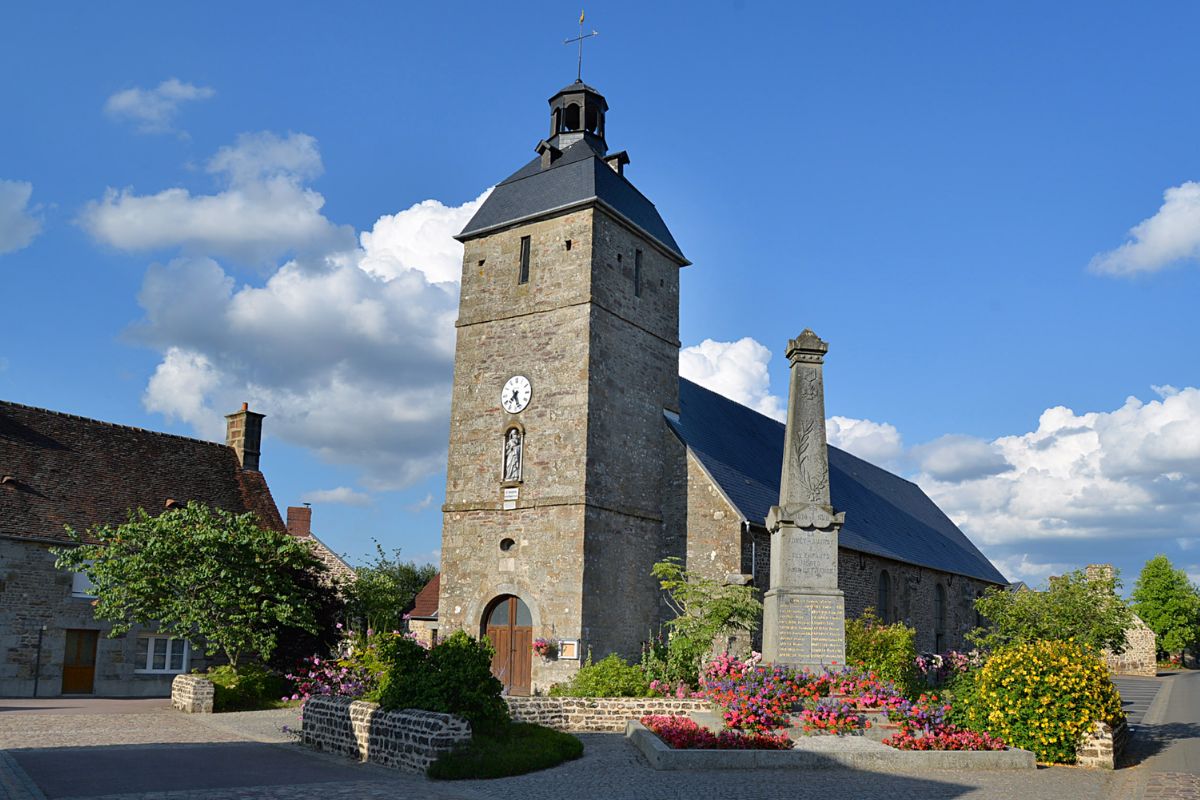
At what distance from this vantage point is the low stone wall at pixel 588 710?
15.2 m

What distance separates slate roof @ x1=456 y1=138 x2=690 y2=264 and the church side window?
2.13 ft

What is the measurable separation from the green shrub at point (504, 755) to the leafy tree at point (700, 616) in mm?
6477

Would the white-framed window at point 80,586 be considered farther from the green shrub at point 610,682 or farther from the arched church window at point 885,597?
the arched church window at point 885,597

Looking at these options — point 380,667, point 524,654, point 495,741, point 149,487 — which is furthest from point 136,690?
point 495,741

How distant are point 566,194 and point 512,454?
21.2 ft

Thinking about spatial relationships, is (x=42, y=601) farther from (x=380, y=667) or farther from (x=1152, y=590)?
(x=1152, y=590)

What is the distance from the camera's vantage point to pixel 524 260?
78.4 feet

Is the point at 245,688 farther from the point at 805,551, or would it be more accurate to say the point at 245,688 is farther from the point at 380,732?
the point at 805,551

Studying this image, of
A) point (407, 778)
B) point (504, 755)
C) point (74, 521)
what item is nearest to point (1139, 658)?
point (504, 755)

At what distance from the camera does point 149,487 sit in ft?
86.7

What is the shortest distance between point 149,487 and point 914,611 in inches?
922

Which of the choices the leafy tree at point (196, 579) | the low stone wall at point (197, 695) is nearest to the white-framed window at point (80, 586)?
the leafy tree at point (196, 579)

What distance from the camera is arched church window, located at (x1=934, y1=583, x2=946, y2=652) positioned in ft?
110

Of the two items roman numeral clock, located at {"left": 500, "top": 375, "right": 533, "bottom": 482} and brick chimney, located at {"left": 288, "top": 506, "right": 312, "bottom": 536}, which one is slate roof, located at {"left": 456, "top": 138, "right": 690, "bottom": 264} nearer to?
roman numeral clock, located at {"left": 500, "top": 375, "right": 533, "bottom": 482}
